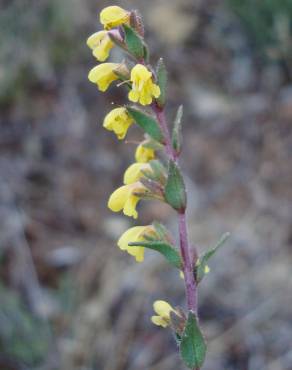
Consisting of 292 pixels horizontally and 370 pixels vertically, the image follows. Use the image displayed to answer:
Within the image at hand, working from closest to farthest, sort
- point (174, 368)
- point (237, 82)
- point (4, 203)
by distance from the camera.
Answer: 1. point (174, 368)
2. point (4, 203)
3. point (237, 82)

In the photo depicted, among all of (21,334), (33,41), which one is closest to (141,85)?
(21,334)

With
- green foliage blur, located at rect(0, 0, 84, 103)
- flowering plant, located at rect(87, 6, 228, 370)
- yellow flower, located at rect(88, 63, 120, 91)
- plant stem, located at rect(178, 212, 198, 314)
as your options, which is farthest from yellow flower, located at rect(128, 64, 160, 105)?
green foliage blur, located at rect(0, 0, 84, 103)

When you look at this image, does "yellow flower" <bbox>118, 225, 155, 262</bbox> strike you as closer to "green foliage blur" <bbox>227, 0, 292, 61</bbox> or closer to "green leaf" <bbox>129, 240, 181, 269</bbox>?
"green leaf" <bbox>129, 240, 181, 269</bbox>

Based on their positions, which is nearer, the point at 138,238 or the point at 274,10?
the point at 138,238

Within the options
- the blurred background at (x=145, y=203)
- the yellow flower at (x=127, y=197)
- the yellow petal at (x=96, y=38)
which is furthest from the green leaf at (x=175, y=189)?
the blurred background at (x=145, y=203)

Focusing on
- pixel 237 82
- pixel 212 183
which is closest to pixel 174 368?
pixel 212 183

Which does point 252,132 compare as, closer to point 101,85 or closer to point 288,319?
point 288,319

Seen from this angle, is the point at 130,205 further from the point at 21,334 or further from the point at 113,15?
the point at 21,334
